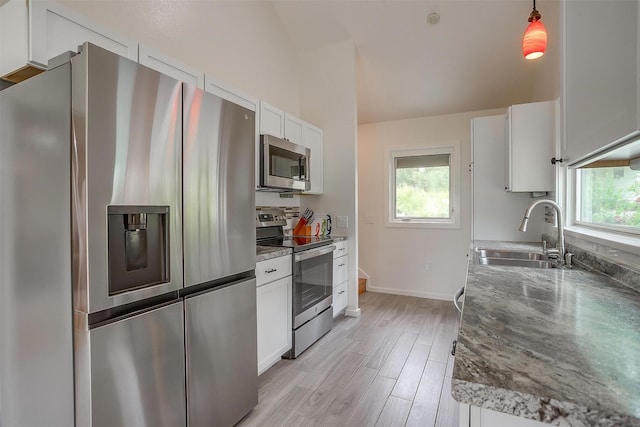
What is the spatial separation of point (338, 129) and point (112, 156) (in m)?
2.65

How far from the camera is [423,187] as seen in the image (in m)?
4.30

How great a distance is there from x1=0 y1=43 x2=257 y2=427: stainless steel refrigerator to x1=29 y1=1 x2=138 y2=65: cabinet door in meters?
0.19

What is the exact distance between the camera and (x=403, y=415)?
1.82 meters

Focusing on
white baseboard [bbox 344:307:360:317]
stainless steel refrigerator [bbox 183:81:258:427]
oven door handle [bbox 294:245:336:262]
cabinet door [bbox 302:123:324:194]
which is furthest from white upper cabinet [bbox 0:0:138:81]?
white baseboard [bbox 344:307:360:317]

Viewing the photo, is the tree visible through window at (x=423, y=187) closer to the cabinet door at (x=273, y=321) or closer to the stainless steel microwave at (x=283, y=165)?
the stainless steel microwave at (x=283, y=165)

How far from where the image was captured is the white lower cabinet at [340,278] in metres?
3.18

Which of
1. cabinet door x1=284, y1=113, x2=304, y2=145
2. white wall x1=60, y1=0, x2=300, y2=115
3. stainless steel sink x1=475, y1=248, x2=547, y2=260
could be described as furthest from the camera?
cabinet door x1=284, y1=113, x2=304, y2=145

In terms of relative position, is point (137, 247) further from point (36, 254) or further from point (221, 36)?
point (221, 36)

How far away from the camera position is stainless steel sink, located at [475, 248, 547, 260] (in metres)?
2.20

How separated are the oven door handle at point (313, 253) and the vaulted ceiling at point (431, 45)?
2.13m

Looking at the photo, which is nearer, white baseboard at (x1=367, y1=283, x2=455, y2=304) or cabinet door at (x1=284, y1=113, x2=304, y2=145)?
cabinet door at (x1=284, y1=113, x2=304, y2=145)

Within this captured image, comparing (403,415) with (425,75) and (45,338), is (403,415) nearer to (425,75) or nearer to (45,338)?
(45,338)

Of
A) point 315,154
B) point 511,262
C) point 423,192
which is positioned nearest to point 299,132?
point 315,154

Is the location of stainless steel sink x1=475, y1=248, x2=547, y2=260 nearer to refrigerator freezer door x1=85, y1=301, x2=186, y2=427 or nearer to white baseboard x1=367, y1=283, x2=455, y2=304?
white baseboard x1=367, y1=283, x2=455, y2=304
